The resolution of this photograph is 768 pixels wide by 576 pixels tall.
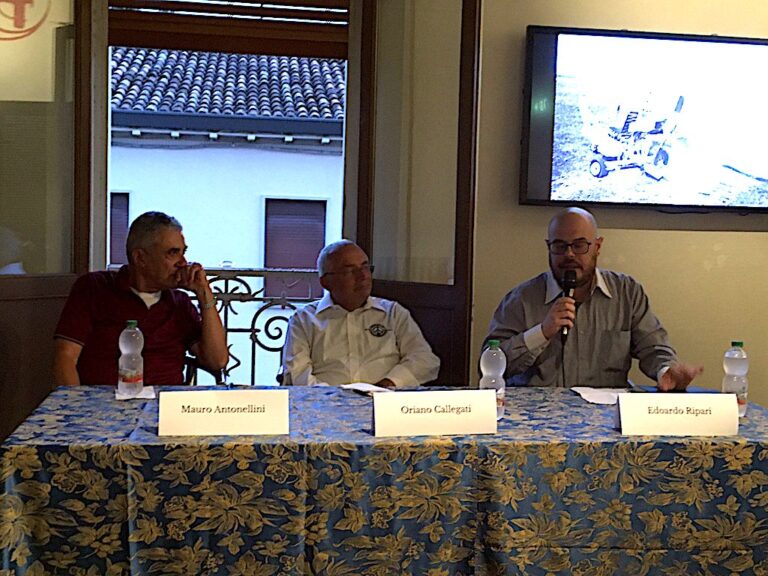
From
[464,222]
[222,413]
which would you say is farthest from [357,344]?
[222,413]

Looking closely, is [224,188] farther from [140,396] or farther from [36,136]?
[140,396]

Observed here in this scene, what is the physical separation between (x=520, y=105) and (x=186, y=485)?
236 centimetres

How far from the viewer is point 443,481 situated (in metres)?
1.83

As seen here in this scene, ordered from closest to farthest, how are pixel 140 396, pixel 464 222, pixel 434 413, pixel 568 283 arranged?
1. pixel 434 413
2. pixel 140 396
3. pixel 568 283
4. pixel 464 222

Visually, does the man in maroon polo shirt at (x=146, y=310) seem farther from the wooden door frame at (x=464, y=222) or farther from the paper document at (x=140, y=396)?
the wooden door frame at (x=464, y=222)

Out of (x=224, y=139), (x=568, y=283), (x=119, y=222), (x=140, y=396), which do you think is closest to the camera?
(x=140, y=396)

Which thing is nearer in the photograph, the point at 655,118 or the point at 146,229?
the point at 146,229

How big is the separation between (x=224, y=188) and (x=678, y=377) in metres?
12.1

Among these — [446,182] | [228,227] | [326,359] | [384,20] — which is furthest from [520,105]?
[228,227]

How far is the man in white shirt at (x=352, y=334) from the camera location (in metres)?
3.01

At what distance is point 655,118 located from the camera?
3572 millimetres

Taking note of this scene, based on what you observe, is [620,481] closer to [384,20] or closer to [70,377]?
[70,377]

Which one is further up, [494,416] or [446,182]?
[446,182]

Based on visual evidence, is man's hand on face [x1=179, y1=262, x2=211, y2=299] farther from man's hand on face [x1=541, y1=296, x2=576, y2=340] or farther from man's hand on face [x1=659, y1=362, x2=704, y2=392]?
man's hand on face [x1=659, y1=362, x2=704, y2=392]
